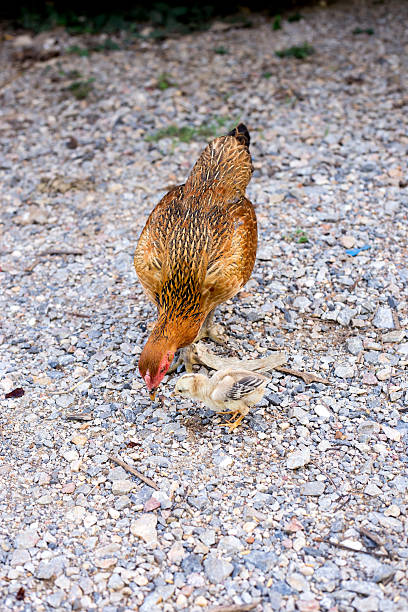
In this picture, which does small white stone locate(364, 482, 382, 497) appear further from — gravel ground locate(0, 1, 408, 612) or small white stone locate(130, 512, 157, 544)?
small white stone locate(130, 512, 157, 544)

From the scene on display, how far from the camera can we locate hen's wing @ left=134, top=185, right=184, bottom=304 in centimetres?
491

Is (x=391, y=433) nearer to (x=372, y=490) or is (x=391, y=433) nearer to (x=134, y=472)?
(x=372, y=490)

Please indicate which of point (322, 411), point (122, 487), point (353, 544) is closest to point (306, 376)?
point (322, 411)

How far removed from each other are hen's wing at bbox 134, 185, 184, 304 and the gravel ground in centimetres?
76

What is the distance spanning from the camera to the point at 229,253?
4973mm

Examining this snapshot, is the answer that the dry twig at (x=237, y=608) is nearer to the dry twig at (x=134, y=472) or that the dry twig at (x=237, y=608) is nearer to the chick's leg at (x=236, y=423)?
the dry twig at (x=134, y=472)

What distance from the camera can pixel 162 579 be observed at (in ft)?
12.1

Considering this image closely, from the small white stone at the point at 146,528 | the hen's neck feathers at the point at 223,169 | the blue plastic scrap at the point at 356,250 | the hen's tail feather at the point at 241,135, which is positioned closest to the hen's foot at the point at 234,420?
the small white stone at the point at 146,528

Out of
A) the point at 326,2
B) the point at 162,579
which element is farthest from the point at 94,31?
the point at 162,579

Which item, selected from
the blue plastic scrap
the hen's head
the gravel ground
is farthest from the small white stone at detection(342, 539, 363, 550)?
the blue plastic scrap

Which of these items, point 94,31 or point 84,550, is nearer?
point 84,550

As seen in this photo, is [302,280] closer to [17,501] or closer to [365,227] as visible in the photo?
[365,227]

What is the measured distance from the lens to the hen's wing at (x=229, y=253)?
4840 millimetres

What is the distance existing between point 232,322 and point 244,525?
2.08 meters
